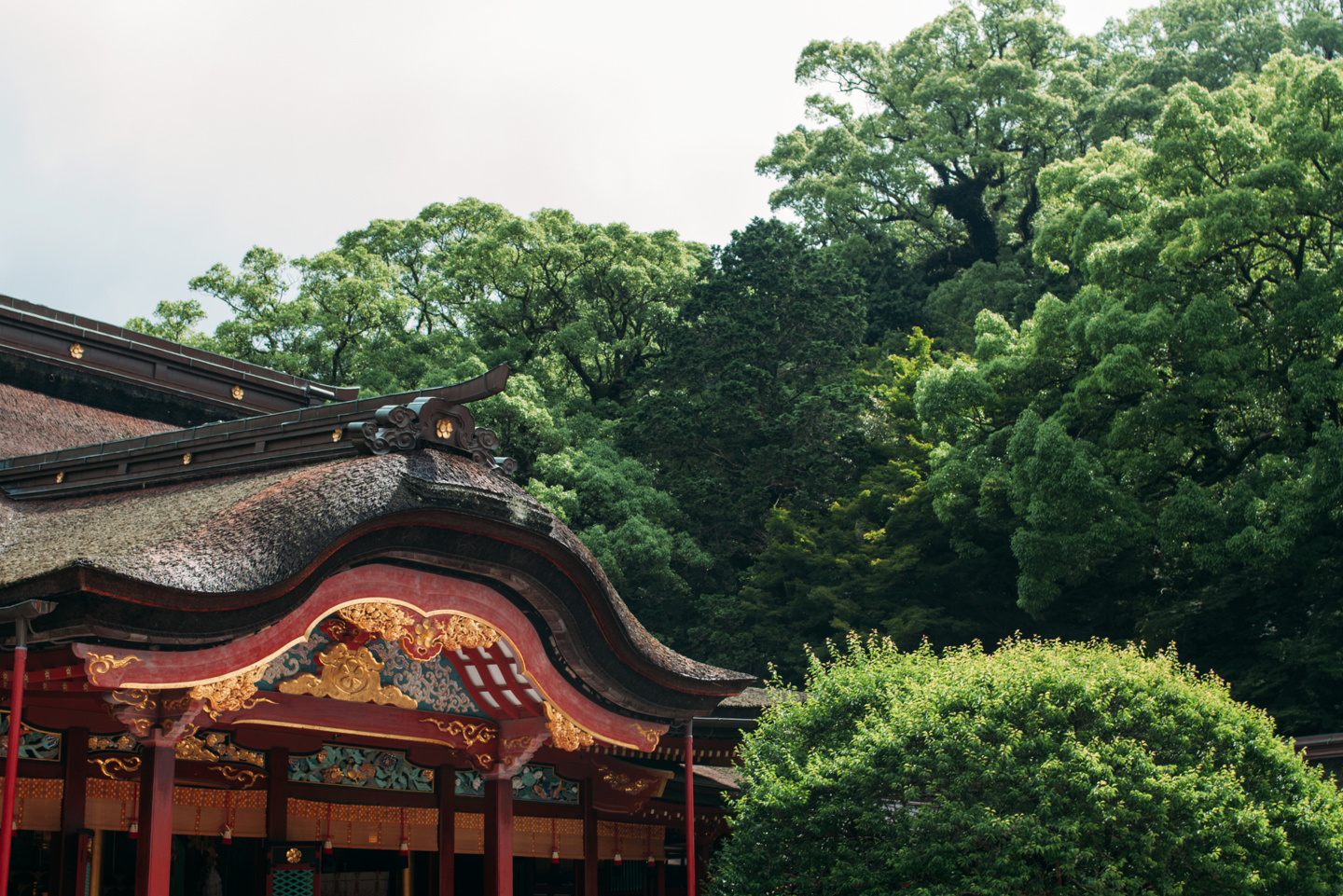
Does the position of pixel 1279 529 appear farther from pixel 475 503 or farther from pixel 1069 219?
pixel 475 503

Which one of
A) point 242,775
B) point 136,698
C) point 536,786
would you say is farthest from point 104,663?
point 536,786

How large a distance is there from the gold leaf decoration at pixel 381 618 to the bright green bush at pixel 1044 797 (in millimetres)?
3714

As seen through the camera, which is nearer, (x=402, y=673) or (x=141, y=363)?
(x=402, y=673)

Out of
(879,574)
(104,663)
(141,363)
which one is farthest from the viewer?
(879,574)

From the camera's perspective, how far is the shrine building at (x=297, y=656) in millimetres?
7578

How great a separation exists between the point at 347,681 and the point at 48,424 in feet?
14.9

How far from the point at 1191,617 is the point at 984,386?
545 cm

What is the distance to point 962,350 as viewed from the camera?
3434cm

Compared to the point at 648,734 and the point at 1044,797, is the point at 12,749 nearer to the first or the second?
the point at 648,734

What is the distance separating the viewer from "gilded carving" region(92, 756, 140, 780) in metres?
9.36

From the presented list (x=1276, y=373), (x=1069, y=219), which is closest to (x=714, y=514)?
(x=1069, y=219)

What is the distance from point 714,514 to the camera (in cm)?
3014

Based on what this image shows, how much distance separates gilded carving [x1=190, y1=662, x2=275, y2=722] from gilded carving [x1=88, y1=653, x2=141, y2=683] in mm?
575

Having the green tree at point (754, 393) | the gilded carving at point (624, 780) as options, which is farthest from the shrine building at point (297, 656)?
the green tree at point (754, 393)
